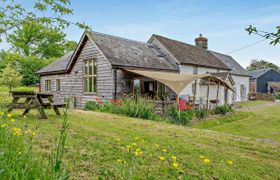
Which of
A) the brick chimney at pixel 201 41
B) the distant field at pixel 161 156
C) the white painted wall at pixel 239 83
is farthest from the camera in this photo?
the white painted wall at pixel 239 83

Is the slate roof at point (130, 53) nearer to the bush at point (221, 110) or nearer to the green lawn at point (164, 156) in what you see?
the bush at point (221, 110)

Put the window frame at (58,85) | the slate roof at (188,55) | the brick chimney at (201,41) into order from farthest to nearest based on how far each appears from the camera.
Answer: the brick chimney at (201,41) < the window frame at (58,85) < the slate roof at (188,55)

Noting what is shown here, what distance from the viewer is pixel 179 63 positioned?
1788 cm

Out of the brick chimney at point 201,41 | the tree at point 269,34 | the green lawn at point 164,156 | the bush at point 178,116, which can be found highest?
the brick chimney at point 201,41

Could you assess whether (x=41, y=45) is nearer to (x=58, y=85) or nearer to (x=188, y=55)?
(x=58, y=85)

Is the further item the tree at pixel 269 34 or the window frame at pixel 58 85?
the window frame at pixel 58 85

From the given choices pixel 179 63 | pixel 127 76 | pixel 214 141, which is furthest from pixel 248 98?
pixel 214 141

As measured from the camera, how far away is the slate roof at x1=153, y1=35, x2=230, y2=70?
Result: 19136mm

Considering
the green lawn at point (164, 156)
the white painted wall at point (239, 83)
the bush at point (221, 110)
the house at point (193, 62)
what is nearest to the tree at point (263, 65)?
the white painted wall at point (239, 83)

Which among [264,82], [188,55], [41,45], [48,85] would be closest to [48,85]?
[48,85]

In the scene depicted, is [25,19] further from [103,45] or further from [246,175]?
[103,45]

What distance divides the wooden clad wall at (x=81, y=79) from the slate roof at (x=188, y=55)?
6.49 m

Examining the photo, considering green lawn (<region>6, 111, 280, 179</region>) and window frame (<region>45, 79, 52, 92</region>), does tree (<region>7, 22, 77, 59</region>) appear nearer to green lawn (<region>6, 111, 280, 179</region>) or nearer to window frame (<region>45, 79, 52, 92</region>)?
window frame (<region>45, 79, 52, 92</region>)

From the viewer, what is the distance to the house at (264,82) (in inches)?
1493
